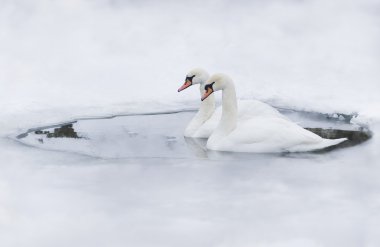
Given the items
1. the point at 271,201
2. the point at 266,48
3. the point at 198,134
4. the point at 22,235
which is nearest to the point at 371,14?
the point at 266,48

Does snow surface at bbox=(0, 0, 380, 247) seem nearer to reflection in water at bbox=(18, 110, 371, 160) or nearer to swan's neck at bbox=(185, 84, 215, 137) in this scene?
reflection in water at bbox=(18, 110, 371, 160)

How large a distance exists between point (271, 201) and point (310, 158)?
154 centimetres

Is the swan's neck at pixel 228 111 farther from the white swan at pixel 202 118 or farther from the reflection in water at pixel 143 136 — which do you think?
the white swan at pixel 202 118

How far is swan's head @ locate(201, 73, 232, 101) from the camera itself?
9125mm

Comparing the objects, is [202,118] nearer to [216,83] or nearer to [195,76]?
[195,76]

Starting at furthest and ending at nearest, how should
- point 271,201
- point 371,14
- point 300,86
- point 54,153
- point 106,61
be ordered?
point 371,14
point 106,61
point 300,86
point 54,153
point 271,201

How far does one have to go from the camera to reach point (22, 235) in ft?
20.2

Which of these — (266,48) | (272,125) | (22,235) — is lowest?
(22,235)

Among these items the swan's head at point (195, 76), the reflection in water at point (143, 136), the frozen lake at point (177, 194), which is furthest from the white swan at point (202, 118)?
the frozen lake at point (177, 194)

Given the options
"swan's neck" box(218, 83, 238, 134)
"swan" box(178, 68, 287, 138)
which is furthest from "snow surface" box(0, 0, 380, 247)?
"swan" box(178, 68, 287, 138)

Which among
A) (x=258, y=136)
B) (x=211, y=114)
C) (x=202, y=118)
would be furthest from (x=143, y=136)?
(x=258, y=136)

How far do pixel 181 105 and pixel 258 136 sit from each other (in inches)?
107

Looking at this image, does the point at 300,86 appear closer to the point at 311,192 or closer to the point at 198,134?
the point at 198,134

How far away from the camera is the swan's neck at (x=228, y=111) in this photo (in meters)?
8.98
